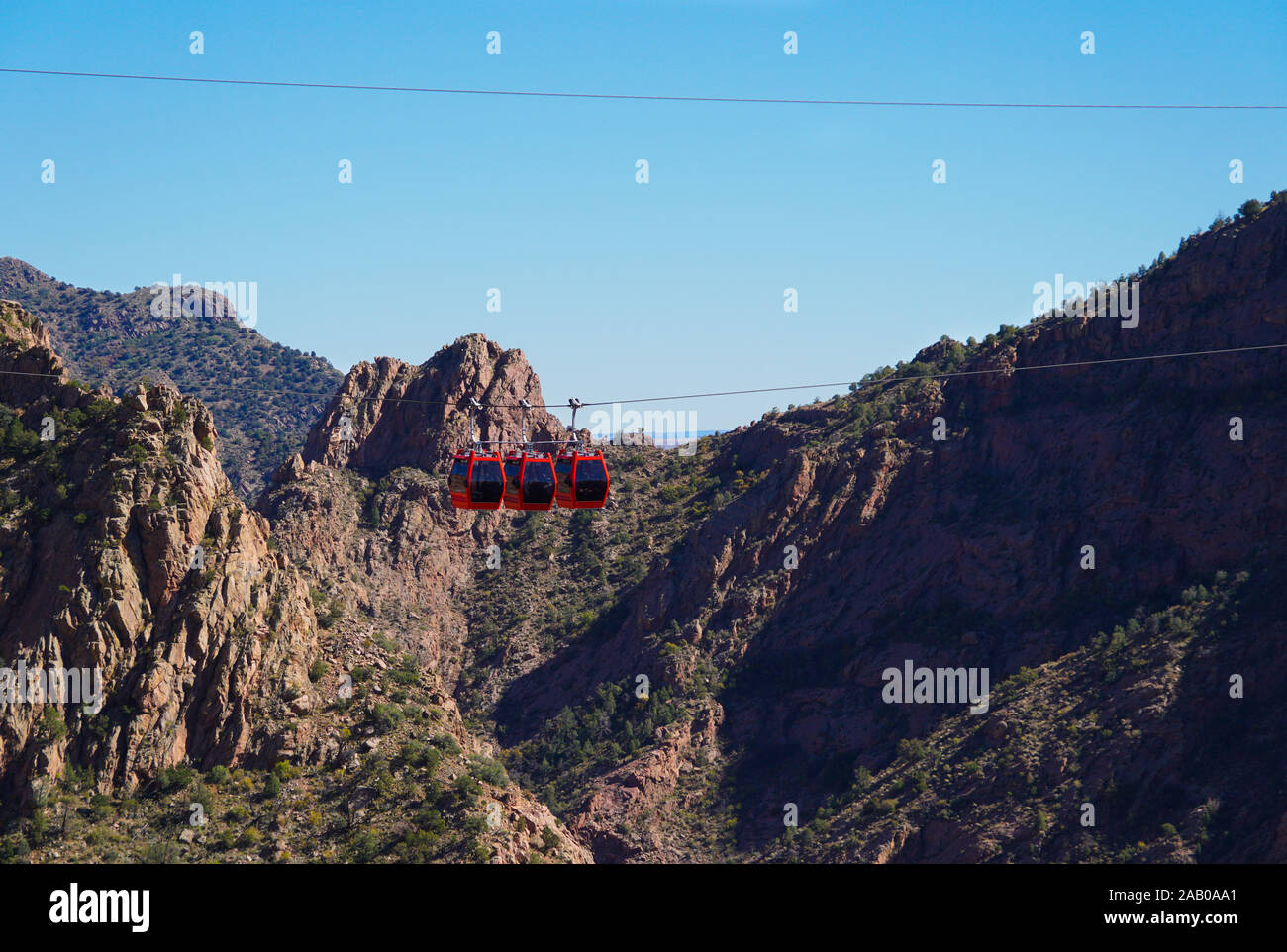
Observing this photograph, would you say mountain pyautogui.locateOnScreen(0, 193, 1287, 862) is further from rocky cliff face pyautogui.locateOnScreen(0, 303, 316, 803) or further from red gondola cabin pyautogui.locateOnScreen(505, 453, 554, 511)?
red gondola cabin pyautogui.locateOnScreen(505, 453, 554, 511)
